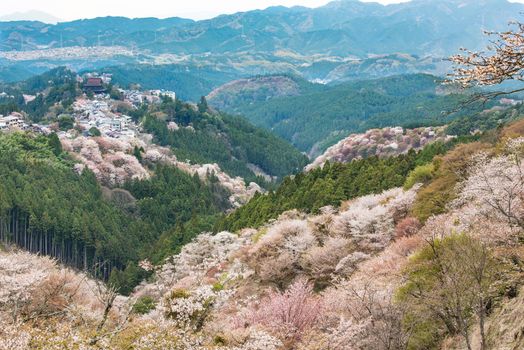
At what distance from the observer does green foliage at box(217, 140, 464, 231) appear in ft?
164

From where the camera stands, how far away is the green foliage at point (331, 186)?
50062 mm

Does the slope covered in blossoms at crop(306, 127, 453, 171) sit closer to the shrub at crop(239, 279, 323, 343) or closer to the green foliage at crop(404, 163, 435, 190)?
the green foliage at crop(404, 163, 435, 190)

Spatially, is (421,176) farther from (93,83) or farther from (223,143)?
(93,83)

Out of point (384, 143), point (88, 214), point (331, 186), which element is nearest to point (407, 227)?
point (331, 186)

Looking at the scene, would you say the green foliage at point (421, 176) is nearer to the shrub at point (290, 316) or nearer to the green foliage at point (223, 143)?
the shrub at point (290, 316)

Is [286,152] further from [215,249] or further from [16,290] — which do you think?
[16,290]

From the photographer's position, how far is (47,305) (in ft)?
95.3

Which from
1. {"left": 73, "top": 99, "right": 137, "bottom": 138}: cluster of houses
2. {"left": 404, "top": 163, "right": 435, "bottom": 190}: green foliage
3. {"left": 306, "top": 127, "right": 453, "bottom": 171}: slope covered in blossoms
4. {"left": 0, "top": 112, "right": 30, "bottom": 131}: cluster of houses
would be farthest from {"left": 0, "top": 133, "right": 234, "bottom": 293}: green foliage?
{"left": 306, "top": 127, "right": 453, "bottom": 171}: slope covered in blossoms

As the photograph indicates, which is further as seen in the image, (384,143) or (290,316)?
(384,143)

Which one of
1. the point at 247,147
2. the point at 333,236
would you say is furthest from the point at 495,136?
the point at 247,147

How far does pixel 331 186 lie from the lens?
174 ft

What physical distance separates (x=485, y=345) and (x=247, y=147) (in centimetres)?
15523

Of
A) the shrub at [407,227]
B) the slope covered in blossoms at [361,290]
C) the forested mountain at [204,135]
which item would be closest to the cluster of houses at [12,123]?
the forested mountain at [204,135]

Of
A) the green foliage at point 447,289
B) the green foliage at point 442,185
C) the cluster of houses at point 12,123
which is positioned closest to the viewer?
the green foliage at point 447,289
